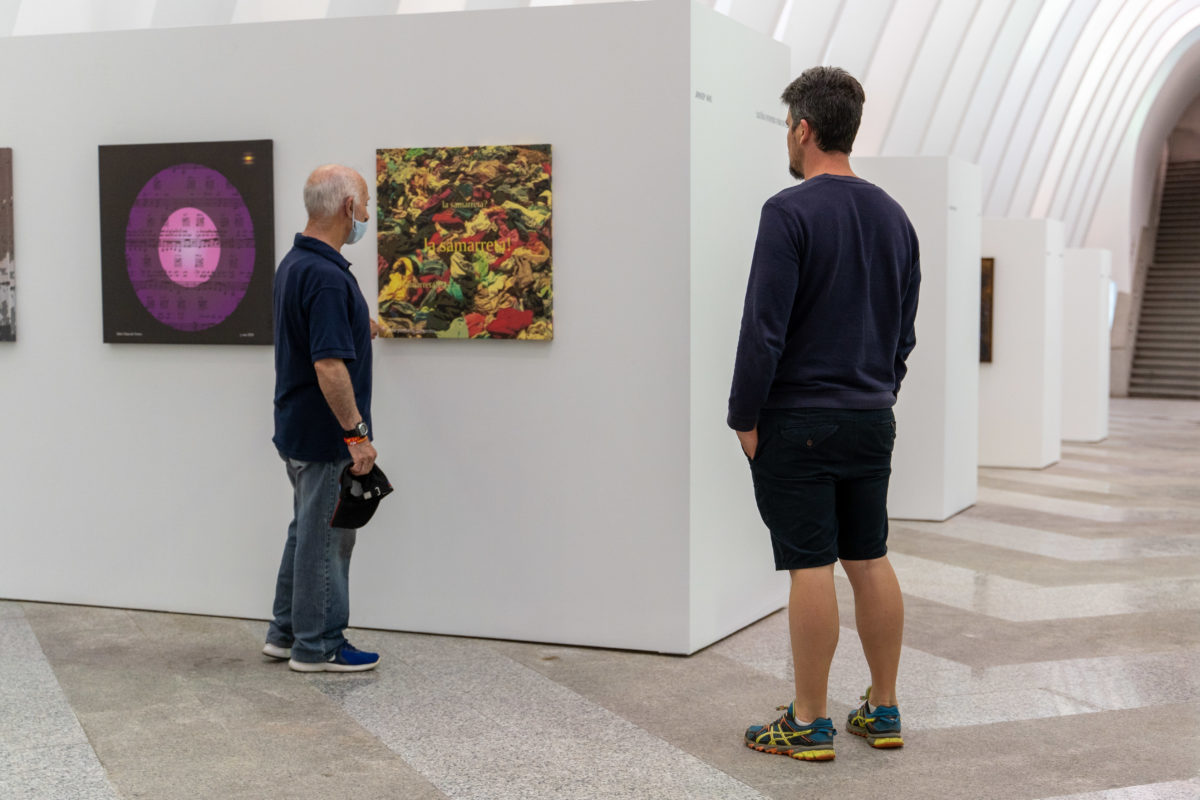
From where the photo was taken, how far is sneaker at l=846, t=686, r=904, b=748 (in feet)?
15.9

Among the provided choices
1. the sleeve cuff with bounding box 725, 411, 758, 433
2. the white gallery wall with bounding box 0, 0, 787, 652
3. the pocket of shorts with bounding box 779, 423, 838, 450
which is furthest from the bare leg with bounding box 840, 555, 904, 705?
the white gallery wall with bounding box 0, 0, 787, 652

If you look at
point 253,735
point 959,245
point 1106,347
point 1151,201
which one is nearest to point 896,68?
point 1106,347

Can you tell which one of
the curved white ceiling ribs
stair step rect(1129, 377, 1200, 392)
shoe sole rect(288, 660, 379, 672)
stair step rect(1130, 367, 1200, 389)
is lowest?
shoe sole rect(288, 660, 379, 672)

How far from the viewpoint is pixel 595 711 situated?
530cm

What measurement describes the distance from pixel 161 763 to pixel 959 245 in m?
8.29

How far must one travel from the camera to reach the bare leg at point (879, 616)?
4.87 meters

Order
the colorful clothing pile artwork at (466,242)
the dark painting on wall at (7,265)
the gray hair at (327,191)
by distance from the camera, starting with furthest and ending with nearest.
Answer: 1. the dark painting on wall at (7,265)
2. the colorful clothing pile artwork at (466,242)
3. the gray hair at (327,191)

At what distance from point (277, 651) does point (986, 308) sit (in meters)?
9.96

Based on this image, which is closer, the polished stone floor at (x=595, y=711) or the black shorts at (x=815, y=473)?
the polished stone floor at (x=595, y=711)

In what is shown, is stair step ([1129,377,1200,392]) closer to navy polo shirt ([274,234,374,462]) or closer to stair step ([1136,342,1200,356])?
stair step ([1136,342,1200,356])

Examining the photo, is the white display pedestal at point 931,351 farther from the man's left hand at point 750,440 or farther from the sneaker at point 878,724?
the man's left hand at point 750,440

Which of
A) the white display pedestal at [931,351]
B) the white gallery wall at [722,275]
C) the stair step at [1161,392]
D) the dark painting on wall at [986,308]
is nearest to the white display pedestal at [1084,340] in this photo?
the dark painting on wall at [986,308]

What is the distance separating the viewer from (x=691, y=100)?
20.1 feet

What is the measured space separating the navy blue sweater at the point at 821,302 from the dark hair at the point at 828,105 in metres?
0.15
